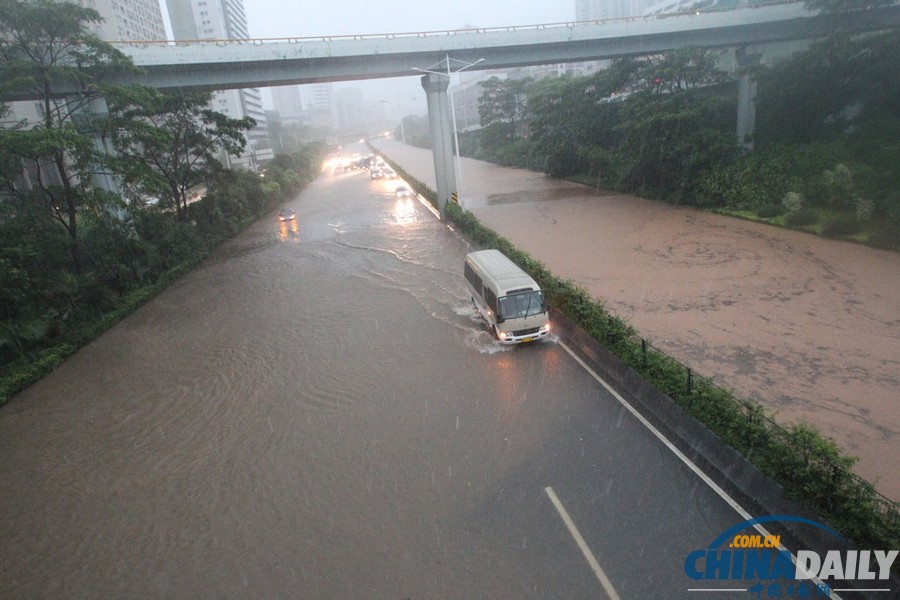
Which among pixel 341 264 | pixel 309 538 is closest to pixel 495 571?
pixel 309 538

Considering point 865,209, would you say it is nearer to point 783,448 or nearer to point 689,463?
point 689,463

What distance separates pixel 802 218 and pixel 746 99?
1229cm

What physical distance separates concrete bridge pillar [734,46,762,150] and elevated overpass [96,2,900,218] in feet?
A: 0.19

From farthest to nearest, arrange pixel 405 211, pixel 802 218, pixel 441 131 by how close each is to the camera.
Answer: pixel 405 211
pixel 441 131
pixel 802 218

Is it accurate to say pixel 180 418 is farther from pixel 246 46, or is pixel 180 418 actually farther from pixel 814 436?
pixel 246 46

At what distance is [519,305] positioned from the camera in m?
12.6

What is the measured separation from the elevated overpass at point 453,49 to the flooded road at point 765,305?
388 inches

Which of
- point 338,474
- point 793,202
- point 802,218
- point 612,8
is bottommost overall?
point 338,474

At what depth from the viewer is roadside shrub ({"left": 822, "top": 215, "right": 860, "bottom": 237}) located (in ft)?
Result: 62.6

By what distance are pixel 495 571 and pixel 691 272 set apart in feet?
45.5

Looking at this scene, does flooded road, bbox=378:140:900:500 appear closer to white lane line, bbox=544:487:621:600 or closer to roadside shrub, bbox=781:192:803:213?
roadside shrub, bbox=781:192:803:213

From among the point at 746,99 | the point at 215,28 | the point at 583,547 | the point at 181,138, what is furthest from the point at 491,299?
the point at 215,28

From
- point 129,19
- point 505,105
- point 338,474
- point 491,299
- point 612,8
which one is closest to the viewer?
point 338,474

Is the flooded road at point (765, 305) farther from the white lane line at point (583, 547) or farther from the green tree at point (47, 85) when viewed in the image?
the green tree at point (47, 85)
